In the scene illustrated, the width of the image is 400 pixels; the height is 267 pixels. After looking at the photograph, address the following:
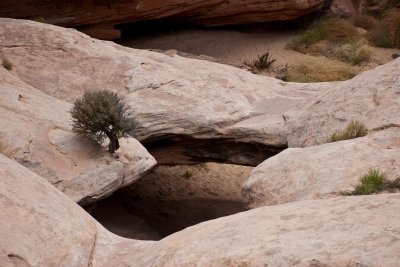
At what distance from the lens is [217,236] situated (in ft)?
16.6

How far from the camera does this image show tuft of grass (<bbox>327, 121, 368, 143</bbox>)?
8.09 m

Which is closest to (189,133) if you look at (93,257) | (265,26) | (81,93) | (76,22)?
(81,93)

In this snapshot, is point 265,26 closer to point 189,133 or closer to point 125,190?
point 125,190

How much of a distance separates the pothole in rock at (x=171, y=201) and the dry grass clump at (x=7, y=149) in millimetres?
2958

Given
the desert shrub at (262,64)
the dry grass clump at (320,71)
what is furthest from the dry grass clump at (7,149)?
the desert shrub at (262,64)

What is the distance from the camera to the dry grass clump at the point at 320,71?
16297mm

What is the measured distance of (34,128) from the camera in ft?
26.5

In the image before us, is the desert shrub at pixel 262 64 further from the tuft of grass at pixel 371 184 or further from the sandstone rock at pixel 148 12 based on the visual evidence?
the tuft of grass at pixel 371 184

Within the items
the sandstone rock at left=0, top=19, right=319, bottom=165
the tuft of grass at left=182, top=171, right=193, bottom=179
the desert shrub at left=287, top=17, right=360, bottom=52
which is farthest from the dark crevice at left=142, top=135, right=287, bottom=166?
the desert shrub at left=287, top=17, right=360, bottom=52

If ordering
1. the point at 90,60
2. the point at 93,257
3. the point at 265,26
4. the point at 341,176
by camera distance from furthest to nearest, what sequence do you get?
1. the point at 265,26
2. the point at 90,60
3. the point at 341,176
4. the point at 93,257

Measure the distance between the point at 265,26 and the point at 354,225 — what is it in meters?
15.6

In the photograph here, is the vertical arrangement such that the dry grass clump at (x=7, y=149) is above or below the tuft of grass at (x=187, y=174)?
above

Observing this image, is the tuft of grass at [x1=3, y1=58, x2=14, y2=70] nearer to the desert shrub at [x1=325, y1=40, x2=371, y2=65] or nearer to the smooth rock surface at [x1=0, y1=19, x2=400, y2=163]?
the smooth rock surface at [x1=0, y1=19, x2=400, y2=163]

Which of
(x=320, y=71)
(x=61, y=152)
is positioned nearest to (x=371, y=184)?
(x=61, y=152)
